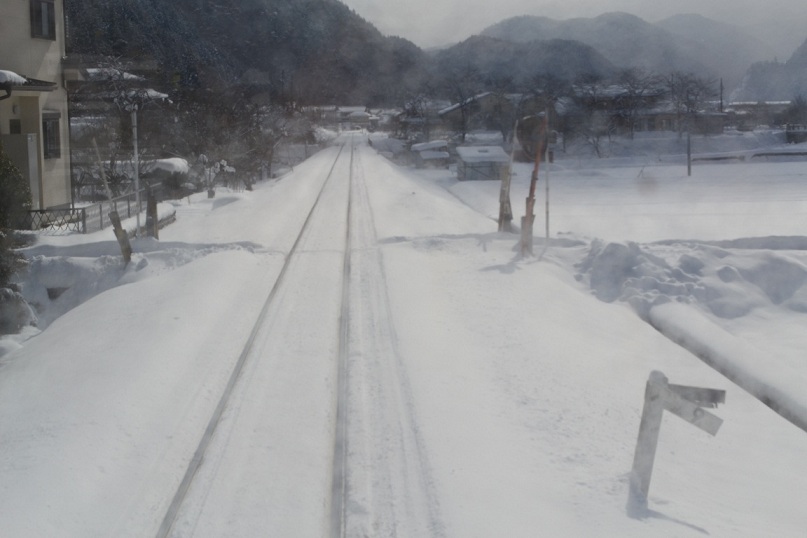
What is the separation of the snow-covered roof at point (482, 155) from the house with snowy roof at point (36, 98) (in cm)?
2451

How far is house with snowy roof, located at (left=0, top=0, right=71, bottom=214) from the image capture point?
63.4 feet

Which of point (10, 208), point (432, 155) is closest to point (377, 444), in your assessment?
point (10, 208)

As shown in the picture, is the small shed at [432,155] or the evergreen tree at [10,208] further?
the small shed at [432,155]

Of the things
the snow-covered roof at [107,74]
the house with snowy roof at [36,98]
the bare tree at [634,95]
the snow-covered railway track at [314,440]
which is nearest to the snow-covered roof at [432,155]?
the bare tree at [634,95]

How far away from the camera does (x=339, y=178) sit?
36188 mm

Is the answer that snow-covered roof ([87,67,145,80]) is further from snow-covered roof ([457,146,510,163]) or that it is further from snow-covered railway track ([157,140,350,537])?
snow-covered railway track ([157,140,350,537])

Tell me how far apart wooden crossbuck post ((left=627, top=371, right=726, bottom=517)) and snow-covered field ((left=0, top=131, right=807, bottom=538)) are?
98 millimetres

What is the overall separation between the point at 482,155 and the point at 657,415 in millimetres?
39418

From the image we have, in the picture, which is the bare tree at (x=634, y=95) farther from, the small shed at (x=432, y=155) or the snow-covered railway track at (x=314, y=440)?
the snow-covered railway track at (x=314, y=440)

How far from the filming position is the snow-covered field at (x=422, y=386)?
5.24 metres

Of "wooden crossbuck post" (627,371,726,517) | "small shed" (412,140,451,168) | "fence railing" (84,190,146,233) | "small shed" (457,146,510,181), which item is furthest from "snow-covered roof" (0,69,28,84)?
"small shed" (412,140,451,168)

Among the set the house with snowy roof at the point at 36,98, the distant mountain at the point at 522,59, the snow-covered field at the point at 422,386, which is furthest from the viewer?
the distant mountain at the point at 522,59

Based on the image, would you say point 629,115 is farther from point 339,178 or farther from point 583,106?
point 339,178

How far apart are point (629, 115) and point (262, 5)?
325 ft
